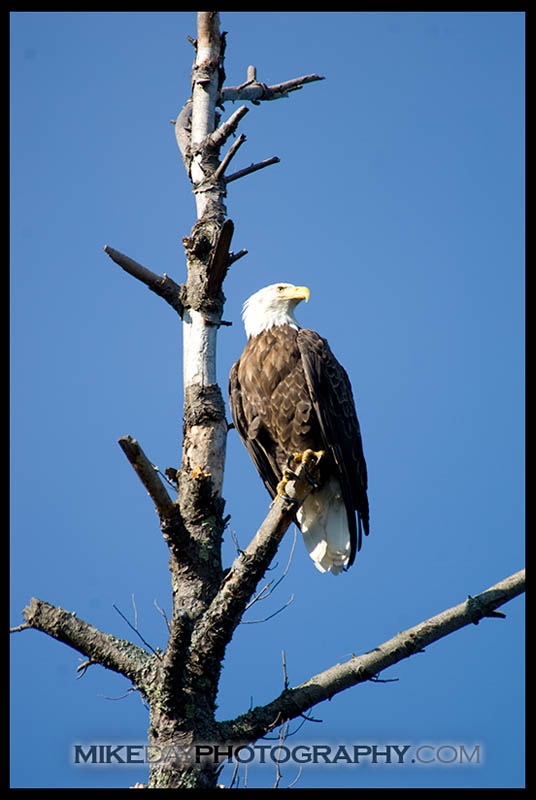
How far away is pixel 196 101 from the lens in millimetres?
5215

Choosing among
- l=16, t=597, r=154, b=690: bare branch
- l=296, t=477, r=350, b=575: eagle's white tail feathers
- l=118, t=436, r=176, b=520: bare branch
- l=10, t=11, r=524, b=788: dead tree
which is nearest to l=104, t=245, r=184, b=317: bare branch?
l=10, t=11, r=524, b=788: dead tree

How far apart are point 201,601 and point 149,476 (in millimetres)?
784

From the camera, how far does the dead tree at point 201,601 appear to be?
328 centimetres

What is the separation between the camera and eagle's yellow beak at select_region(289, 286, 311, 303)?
17.9 feet

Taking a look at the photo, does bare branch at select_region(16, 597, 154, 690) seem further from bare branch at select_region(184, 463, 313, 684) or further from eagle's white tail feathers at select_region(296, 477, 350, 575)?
eagle's white tail feathers at select_region(296, 477, 350, 575)

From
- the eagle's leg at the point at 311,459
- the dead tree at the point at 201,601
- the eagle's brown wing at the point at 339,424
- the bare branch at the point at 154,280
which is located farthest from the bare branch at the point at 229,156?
the eagle's leg at the point at 311,459

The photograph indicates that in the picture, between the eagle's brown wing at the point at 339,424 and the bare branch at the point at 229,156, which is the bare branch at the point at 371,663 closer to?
the eagle's brown wing at the point at 339,424

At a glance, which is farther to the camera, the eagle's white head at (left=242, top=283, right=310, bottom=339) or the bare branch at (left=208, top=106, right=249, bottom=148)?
the eagle's white head at (left=242, top=283, right=310, bottom=339)

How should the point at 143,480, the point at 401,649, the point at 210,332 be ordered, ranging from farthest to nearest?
the point at 210,332 < the point at 401,649 < the point at 143,480

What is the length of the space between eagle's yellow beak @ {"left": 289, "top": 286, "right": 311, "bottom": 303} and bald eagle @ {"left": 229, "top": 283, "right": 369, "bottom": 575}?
0.29 meters
